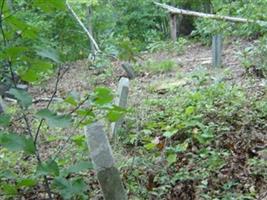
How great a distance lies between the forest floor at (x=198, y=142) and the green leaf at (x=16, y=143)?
1.33 metres

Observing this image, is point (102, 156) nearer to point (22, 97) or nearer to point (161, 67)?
point (22, 97)

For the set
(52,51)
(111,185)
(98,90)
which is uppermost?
(52,51)

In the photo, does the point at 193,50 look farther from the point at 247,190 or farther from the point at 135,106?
the point at 247,190

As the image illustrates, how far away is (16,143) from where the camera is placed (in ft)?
6.81

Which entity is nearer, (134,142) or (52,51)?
(52,51)

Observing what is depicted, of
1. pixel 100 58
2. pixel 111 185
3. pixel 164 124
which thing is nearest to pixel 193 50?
pixel 100 58

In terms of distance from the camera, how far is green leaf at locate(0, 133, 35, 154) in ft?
6.75

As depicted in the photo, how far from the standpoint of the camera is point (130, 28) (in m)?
14.9

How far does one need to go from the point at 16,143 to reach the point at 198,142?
2269mm

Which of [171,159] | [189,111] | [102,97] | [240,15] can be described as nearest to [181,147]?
[171,159]

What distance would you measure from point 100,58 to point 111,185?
253 inches

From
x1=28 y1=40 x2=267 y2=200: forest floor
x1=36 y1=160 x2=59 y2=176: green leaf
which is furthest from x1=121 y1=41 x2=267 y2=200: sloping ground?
x1=36 y1=160 x2=59 y2=176: green leaf

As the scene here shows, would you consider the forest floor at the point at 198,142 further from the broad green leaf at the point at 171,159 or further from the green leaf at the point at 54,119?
the green leaf at the point at 54,119

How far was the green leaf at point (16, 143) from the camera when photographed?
2057mm
